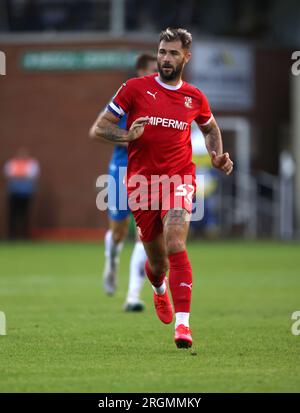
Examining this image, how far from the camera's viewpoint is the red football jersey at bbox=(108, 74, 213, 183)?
8.70m

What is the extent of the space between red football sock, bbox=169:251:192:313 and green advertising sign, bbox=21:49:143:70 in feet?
71.2

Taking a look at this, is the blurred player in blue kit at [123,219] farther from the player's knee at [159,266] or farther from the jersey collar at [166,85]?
the jersey collar at [166,85]

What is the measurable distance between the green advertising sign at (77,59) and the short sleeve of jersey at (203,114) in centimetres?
2075

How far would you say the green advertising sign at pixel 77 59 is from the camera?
97.8 feet

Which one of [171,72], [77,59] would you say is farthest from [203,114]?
[77,59]

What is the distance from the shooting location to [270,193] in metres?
31.8

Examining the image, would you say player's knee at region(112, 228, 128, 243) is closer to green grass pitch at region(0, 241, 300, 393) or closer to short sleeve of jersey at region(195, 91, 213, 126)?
green grass pitch at region(0, 241, 300, 393)

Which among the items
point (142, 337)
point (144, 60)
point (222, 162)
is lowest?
point (142, 337)

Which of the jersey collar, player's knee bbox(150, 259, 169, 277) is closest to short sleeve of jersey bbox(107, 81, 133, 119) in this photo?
the jersey collar

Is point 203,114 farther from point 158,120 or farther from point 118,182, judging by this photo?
point 118,182

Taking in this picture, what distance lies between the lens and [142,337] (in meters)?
9.27

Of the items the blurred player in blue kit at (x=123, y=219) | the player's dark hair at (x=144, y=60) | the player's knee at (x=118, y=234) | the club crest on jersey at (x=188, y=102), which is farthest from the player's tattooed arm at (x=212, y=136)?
the player's knee at (x=118, y=234)

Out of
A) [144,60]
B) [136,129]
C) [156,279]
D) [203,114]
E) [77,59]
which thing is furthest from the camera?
[77,59]

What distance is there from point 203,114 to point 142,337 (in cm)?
194
